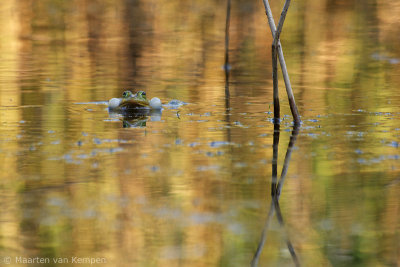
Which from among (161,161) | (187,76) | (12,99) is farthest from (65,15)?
(161,161)

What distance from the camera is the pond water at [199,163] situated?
728cm

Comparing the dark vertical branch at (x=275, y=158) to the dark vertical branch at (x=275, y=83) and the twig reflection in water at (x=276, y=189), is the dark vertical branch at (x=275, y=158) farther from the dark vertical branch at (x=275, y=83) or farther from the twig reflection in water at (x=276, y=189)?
the dark vertical branch at (x=275, y=83)

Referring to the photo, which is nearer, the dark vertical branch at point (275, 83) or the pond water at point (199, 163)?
the pond water at point (199, 163)

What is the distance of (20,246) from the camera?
722 centimetres

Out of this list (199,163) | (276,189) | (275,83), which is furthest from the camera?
(275,83)

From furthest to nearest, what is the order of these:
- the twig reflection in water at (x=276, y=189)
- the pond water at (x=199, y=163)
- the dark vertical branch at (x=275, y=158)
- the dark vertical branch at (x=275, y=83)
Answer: the dark vertical branch at (x=275, y=83) < the dark vertical branch at (x=275, y=158) < the pond water at (x=199, y=163) < the twig reflection in water at (x=276, y=189)

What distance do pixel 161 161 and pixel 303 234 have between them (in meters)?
3.14

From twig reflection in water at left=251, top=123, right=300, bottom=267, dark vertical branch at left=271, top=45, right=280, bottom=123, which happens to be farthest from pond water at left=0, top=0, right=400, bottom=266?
dark vertical branch at left=271, top=45, right=280, bottom=123

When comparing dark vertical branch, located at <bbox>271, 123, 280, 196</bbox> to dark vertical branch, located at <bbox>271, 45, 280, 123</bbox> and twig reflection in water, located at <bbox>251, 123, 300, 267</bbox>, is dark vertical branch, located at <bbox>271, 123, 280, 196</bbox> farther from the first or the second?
dark vertical branch, located at <bbox>271, 45, 280, 123</bbox>

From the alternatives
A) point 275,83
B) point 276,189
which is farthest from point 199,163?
point 275,83

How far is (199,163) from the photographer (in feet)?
33.7

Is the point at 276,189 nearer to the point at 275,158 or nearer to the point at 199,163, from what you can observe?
the point at 199,163

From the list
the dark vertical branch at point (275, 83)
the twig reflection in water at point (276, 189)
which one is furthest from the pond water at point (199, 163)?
the dark vertical branch at point (275, 83)

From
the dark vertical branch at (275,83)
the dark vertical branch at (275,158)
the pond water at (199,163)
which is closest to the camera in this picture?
the pond water at (199,163)
